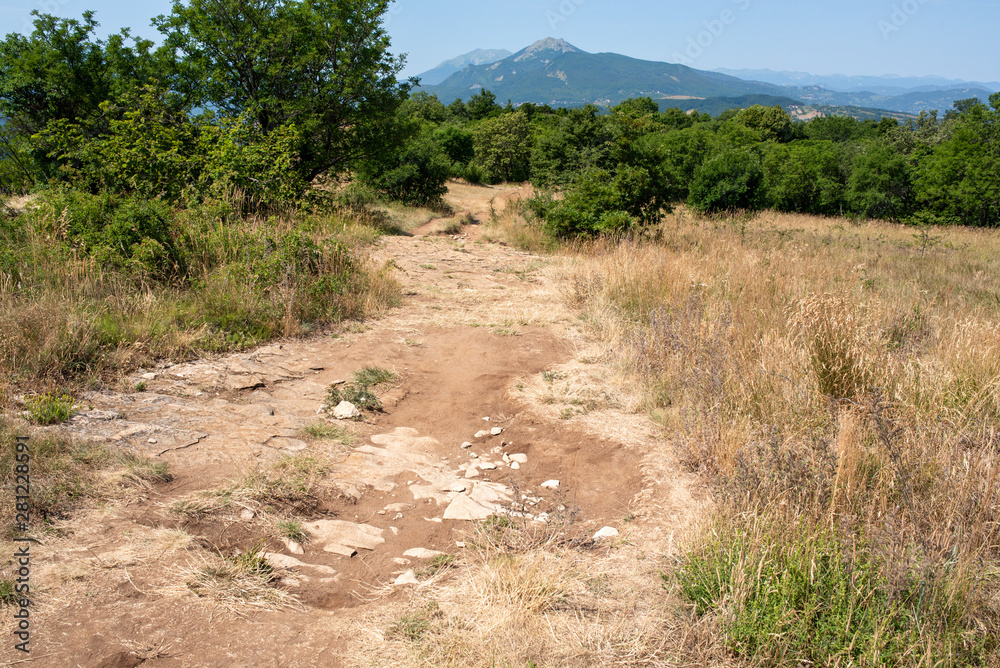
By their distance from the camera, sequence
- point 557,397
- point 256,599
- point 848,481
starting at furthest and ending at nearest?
point 557,397 → point 848,481 → point 256,599

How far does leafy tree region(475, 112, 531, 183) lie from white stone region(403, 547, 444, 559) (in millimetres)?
30702

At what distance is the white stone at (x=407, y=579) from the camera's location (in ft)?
8.93

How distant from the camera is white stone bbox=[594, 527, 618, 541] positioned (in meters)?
3.07

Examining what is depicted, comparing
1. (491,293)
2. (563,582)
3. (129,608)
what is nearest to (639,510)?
(563,582)

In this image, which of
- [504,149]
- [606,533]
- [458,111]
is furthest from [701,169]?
[458,111]

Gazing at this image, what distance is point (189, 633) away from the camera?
7.45ft

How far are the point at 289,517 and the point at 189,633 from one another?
913 millimetres

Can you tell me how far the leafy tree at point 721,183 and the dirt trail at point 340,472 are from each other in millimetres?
15927

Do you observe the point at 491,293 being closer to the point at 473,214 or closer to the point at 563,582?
the point at 563,582

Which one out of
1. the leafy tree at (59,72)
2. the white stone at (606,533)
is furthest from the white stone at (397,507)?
the leafy tree at (59,72)

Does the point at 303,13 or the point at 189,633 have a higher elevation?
the point at 303,13

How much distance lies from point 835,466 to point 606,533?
119cm

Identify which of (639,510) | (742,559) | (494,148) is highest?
(494,148)

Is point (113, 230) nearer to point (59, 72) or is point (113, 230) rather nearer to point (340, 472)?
point (340, 472)
